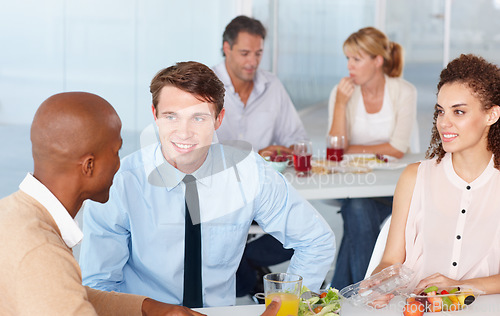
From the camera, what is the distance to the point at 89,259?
1604mm

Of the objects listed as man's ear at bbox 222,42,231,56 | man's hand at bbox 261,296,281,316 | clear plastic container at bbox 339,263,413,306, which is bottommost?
clear plastic container at bbox 339,263,413,306

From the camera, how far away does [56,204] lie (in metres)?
1.06

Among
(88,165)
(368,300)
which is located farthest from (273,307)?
(88,165)

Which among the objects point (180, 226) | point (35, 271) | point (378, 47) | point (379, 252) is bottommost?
point (379, 252)

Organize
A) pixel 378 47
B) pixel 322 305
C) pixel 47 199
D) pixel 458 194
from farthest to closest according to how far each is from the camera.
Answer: pixel 378 47 → pixel 458 194 → pixel 322 305 → pixel 47 199

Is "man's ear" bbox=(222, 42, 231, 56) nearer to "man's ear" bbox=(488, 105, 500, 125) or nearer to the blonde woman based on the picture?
the blonde woman

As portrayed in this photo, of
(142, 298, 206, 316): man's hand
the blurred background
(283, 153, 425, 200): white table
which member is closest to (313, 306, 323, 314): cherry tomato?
(142, 298, 206, 316): man's hand

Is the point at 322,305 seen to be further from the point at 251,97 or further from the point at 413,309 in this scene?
the point at 251,97

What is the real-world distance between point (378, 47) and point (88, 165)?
2.45 m

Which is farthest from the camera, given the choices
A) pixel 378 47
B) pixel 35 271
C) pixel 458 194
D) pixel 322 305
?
pixel 378 47

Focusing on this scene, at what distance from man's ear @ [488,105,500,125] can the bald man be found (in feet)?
3.54

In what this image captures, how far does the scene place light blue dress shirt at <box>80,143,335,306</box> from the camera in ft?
5.32

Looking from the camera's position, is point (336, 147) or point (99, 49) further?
point (99, 49)

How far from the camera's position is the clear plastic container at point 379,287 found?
4.57ft
